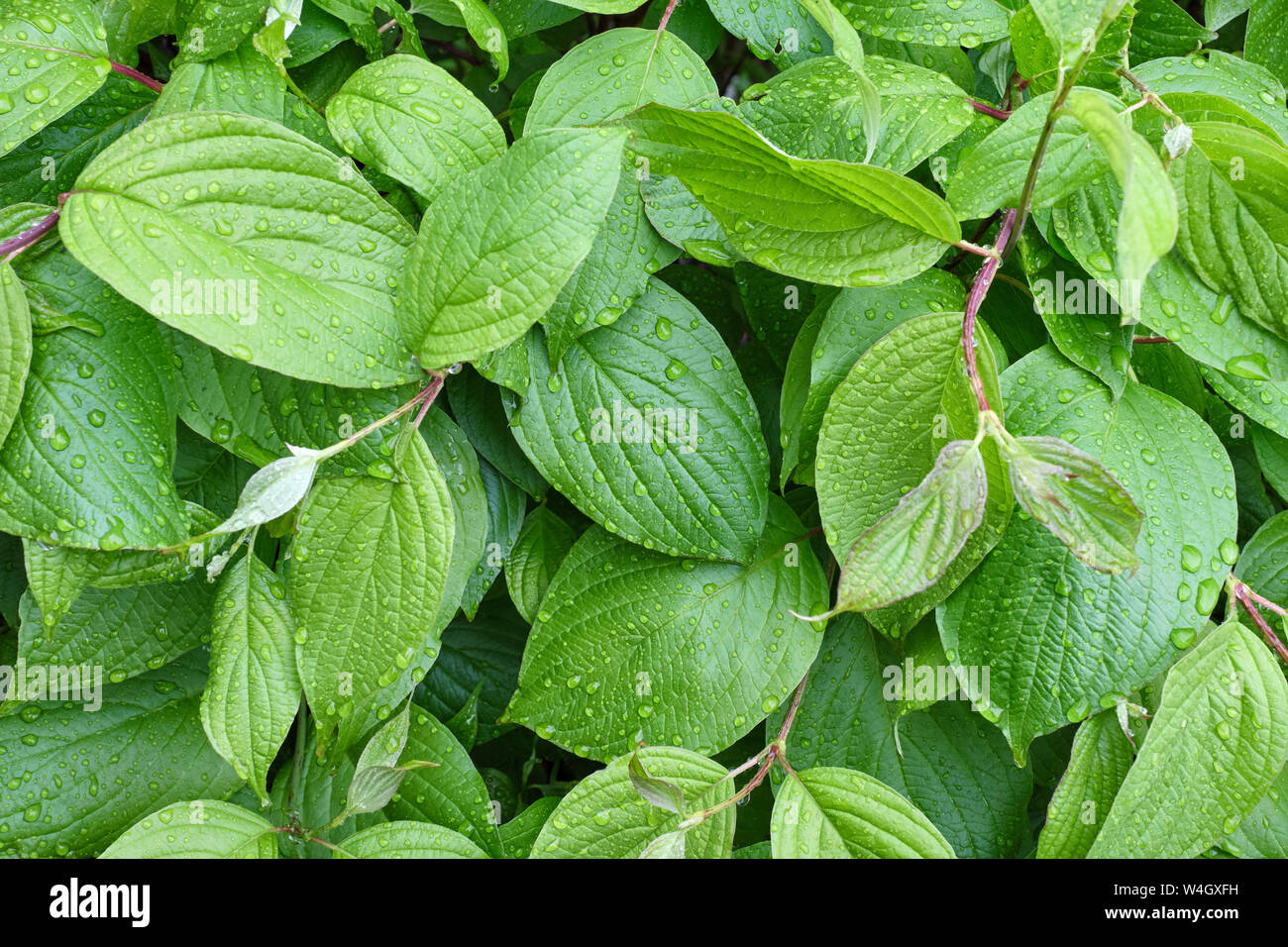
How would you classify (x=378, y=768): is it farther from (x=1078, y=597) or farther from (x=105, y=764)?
(x=1078, y=597)

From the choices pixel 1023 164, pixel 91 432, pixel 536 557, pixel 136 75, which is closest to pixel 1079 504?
pixel 1023 164

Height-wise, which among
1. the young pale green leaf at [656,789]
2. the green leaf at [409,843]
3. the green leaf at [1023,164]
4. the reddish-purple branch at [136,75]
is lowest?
the green leaf at [409,843]

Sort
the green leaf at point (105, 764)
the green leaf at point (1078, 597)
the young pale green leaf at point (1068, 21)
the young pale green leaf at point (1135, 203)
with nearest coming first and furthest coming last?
the young pale green leaf at point (1135, 203) → the young pale green leaf at point (1068, 21) → the green leaf at point (1078, 597) → the green leaf at point (105, 764)

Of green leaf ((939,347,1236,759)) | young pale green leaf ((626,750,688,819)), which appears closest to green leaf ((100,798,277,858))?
young pale green leaf ((626,750,688,819))

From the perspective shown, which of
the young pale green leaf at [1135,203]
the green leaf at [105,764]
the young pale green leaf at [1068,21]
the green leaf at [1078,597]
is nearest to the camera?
the young pale green leaf at [1135,203]

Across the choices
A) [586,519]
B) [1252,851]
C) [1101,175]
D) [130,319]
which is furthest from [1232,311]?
[130,319]

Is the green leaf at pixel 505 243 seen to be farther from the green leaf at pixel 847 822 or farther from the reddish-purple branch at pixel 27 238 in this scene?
the green leaf at pixel 847 822

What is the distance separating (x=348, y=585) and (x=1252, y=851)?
76cm

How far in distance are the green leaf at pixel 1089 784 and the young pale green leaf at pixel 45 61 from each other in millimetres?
903

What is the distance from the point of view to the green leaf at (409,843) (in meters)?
0.72

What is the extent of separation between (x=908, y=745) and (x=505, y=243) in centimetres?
58

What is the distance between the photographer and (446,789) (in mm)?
773

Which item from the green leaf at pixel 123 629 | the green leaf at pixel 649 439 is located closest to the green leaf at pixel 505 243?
the green leaf at pixel 649 439

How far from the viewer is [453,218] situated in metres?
0.62
